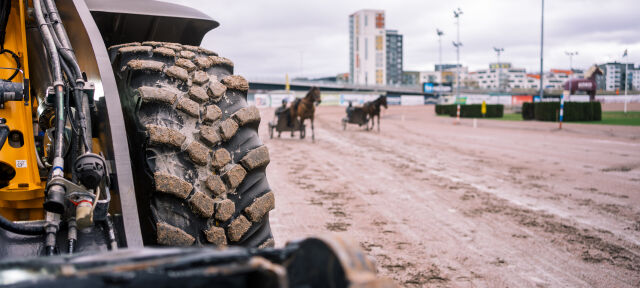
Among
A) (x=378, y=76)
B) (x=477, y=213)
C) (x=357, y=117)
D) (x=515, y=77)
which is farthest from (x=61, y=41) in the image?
(x=515, y=77)

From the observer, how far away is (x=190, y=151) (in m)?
2.20

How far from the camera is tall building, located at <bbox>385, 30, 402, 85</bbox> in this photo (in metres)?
167

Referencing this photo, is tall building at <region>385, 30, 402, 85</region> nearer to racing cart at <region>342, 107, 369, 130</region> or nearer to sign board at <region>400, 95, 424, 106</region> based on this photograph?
sign board at <region>400, 95, 424, 106</region>

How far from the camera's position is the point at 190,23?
3178mm

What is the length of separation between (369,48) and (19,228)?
455ft

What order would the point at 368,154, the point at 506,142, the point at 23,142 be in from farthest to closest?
the point at 506,142 → the point at 368,154 → the point at 23,142

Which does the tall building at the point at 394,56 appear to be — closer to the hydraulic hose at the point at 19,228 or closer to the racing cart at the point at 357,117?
the racing cart at the point at 357,117

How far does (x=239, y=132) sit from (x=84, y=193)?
2.58 feet

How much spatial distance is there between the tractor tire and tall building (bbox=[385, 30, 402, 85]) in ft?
544

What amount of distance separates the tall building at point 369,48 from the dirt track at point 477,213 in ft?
410

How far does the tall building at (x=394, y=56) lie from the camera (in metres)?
167

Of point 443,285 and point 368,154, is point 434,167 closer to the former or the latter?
point 368,154

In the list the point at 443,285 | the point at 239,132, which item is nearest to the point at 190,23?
the point at 239,132

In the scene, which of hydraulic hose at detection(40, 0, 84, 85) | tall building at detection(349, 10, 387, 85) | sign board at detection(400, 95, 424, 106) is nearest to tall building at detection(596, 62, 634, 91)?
tall building at detection(349, 10, 387, 85)
